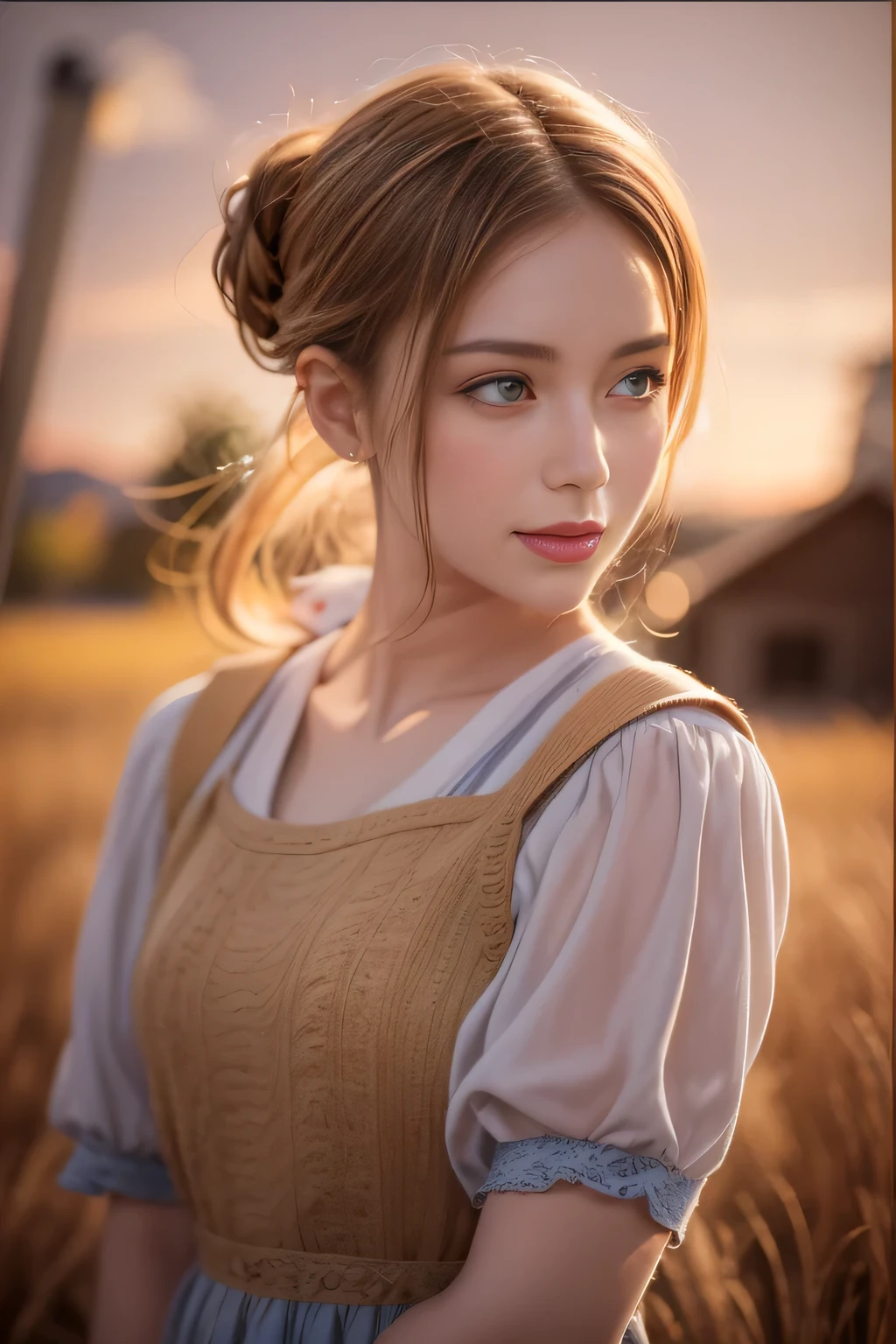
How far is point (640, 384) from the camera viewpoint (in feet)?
2.38

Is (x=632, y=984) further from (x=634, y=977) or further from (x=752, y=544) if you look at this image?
Result: (x=752, y=544)

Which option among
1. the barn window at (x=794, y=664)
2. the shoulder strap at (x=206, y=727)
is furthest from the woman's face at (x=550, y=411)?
the barn window at (x=794, y=664)

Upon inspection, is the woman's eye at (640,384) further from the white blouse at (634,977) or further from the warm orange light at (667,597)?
the warm orange light at (667,597)

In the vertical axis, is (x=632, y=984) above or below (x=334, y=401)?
below

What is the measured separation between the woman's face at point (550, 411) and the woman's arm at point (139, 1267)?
0.59m

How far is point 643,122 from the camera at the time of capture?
0.80 metres

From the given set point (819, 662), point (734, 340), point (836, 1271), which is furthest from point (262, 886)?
point (819, 662)

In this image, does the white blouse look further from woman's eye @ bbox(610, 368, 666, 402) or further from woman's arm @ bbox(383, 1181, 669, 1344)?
woman's eye @ bbox(610, 368, 666, 402)

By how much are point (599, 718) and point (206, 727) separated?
0.38 meters

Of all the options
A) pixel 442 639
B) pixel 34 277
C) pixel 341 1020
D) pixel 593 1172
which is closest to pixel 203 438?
pixel 34 277

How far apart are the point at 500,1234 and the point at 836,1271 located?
863 mm

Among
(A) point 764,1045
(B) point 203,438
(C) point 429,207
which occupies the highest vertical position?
(C) point 429,207

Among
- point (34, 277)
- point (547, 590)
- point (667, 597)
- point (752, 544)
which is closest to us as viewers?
point (547, 590)

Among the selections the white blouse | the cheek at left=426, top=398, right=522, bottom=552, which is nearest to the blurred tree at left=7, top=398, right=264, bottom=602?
the cheek at left=426, top=398, right=522, bottom=552
